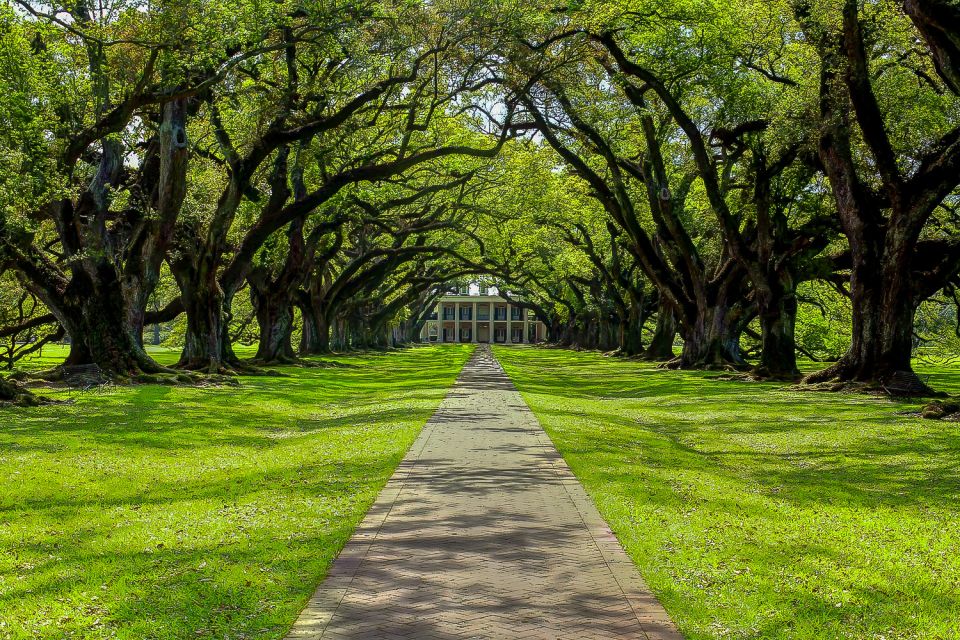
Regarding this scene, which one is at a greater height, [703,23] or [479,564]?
[703,23]

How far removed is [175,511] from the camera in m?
9.20

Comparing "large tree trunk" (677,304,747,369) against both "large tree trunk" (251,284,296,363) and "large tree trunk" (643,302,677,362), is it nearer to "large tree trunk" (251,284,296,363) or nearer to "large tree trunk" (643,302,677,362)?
"large tree trunk" (643,302,677,362)

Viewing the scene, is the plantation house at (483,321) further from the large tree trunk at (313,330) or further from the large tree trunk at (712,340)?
the large tree trunk at (712,340)

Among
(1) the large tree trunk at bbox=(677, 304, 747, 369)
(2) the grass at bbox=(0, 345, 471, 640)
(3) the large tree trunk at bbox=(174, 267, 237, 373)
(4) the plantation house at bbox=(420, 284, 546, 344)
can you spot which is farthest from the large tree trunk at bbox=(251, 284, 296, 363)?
(4) the plantation house at bbox=(420, 284, 546, 344)

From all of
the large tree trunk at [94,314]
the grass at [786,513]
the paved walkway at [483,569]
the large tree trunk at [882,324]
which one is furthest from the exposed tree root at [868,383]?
the large tree trunk at [94,314]

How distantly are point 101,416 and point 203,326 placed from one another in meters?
12.7

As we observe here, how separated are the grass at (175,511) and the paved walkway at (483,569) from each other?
1.08 feet

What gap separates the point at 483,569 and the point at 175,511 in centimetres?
379

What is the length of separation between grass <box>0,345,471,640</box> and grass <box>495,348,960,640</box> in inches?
105

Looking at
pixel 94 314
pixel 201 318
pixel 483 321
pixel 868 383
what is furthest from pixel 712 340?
pixel 483 321

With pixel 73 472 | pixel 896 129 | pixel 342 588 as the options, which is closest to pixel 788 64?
pixel 896 129

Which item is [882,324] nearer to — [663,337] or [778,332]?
[778,332]

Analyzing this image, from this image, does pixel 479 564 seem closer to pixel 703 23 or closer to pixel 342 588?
pixel 342 588

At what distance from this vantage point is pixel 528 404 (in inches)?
887
